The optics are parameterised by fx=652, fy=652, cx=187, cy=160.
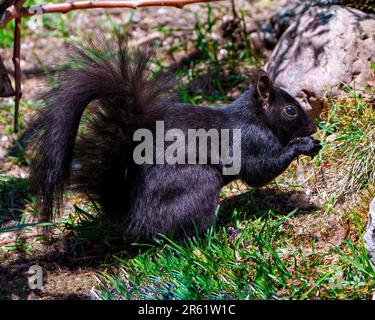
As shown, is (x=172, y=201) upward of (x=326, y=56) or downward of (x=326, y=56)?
downward

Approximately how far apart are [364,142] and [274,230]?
102 cm

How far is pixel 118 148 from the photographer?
4379 mm

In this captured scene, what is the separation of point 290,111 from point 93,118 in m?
1.48

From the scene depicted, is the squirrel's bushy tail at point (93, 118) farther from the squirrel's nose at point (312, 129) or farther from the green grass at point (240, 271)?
the squirrel's nose at point (312, 129)

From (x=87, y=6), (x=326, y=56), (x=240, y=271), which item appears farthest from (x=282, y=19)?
(x=240, y=271)

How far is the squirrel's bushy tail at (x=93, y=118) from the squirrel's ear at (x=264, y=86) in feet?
2.21

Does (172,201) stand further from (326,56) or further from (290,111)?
(326,56)

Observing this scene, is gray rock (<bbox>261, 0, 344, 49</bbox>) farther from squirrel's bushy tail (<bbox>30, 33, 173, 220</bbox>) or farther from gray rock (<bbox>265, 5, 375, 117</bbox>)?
squirrel's bushy tail (<bbox>30, 33, 173, 220</bbox>)

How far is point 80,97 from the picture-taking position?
4164 mm

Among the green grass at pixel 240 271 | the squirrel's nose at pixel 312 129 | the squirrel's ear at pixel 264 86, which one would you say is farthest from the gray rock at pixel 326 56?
the green grass at pixel 240 271

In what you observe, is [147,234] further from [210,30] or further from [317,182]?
[210,30]

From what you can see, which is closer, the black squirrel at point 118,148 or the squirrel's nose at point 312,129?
the black squirrel at point 118,148

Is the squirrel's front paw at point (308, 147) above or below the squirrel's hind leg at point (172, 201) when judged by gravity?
above

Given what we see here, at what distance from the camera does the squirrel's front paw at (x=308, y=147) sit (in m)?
4.73
